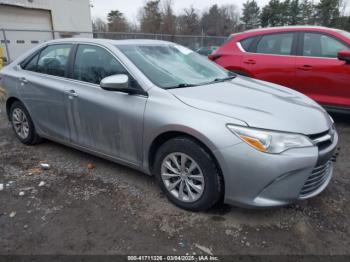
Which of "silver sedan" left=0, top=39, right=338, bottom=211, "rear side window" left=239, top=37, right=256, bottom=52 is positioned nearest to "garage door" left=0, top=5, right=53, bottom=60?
"rear side window" left=239, top=37, right=256, bottom=52

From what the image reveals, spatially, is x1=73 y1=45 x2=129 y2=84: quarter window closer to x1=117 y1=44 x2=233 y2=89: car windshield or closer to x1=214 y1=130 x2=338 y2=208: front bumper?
x1=117 y1=44 x2=233 y2=89: car windshield

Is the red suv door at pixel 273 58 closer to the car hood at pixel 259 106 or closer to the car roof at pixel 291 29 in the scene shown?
the car roof at pixel 291 29

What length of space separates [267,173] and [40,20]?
19734mm

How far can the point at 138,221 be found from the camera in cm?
281

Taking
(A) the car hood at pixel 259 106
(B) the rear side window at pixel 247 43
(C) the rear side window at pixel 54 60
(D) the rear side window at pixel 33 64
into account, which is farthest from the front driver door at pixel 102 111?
(B) the rear side window at pixel 247 43

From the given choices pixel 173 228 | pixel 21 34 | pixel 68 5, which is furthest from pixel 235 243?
pixel 68 5

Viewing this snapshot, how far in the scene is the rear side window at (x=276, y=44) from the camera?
5574mm

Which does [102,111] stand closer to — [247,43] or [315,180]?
[315,180]

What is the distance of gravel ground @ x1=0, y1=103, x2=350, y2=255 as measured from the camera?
2492mm

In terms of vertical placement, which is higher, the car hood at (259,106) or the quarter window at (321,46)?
the quarter window at (321,46)

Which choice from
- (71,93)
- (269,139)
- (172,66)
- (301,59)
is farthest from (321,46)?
(71,93)

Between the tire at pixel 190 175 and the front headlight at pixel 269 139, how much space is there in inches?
14.2

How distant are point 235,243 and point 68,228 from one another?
57.5 inches

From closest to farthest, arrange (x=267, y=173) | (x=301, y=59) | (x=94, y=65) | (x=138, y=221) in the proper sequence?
(x=267, y=173) < (x=138, y=221) < (x=94, y=65) < (x=301, y=59)
